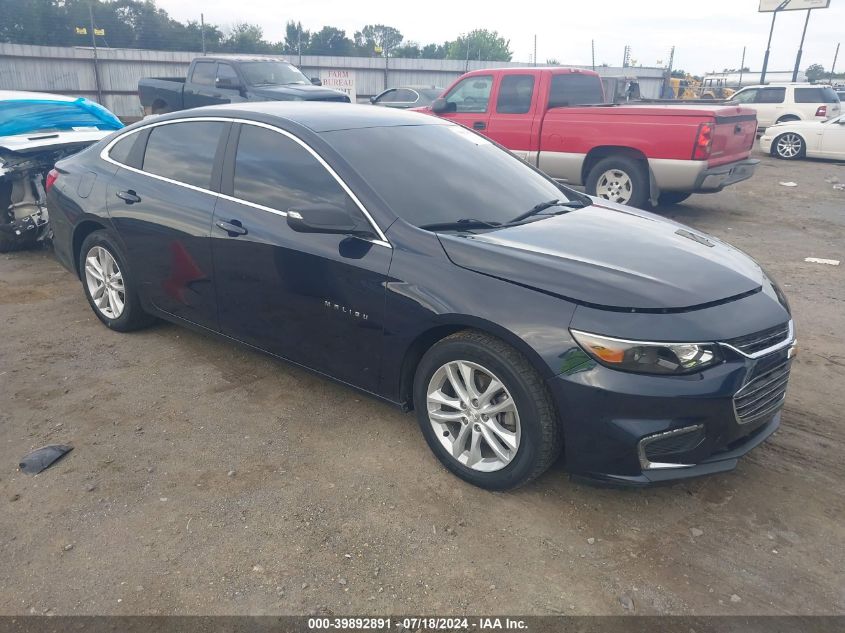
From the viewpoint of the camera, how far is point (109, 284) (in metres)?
4.89

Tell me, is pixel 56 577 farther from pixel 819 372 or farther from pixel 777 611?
pixel 819 372

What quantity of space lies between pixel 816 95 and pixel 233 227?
19687 millimetres

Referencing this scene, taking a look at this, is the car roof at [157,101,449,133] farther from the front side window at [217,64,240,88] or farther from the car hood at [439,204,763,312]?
the front side window at [217,64,240,88]

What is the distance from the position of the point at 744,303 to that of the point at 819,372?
193 centimetres

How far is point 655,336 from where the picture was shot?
8.84 ft

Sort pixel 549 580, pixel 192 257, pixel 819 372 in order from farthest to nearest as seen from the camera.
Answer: pixel 819 372
pixel 192 257
pixel 549 580

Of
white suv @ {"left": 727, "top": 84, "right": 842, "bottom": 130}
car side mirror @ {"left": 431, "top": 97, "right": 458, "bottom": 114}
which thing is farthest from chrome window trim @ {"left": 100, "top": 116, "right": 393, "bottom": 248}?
white suv @ {"left": 727, "top": 84, "right": 842, "bottom": 130}

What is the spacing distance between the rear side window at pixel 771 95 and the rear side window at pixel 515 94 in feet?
43.3

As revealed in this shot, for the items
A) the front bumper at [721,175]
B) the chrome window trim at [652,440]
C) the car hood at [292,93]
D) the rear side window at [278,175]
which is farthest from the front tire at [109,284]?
the car hood at [292,93]

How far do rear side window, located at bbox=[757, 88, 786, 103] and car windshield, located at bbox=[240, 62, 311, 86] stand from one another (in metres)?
13.5

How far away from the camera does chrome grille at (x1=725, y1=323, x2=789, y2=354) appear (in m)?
2.80

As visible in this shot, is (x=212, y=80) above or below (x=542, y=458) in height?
above

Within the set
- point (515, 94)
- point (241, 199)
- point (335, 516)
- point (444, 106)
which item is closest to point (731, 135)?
point (515, 94)

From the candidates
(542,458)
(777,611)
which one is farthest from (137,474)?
(777,611)
